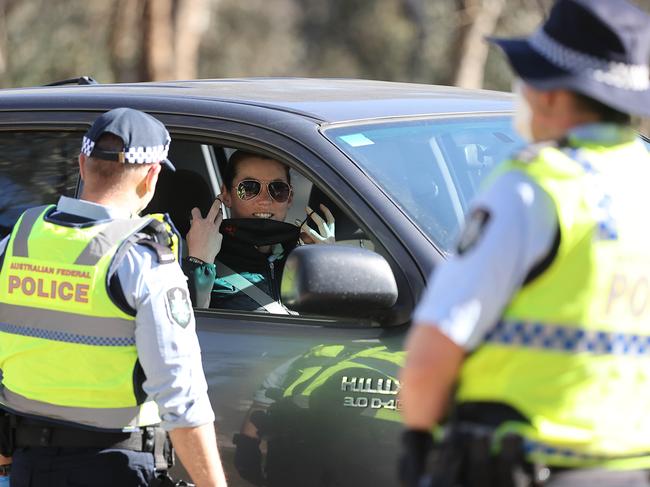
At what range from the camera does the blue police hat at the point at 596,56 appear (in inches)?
78.7

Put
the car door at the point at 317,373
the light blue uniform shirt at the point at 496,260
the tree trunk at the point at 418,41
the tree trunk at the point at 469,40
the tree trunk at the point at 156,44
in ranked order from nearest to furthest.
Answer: the light blue uniform shirt at the point at 496,260 < the car door at the point at 317,373 < the tree trunk at the point at 156,44 < the tree trunk at the point at 469,40 < the tree trunk at the point at 418,41

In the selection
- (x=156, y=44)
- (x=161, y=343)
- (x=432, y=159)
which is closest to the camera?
(x=161, y=343)

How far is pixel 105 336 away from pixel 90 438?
0.26 meters

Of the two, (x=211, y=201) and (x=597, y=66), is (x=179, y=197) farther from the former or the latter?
(x=597, y=66)

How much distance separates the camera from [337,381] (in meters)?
3.02

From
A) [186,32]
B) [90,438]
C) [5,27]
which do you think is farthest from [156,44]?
[90,438]

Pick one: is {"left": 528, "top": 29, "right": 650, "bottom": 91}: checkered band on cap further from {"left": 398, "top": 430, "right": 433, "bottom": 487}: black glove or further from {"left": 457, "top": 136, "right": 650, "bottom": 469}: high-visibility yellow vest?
{"left": 398, "top": 430, "right": 433, "bottom": 487}: black glove

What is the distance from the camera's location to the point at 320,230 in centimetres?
388

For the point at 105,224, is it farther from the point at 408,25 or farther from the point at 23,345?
the point at 408,25

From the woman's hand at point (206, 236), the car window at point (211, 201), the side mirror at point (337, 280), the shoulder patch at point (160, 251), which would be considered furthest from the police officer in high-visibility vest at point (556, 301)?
the woman's hand at point (206, 236)

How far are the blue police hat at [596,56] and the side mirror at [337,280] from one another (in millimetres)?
812

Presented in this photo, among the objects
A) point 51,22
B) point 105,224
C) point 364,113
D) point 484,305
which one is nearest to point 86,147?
point 105,224

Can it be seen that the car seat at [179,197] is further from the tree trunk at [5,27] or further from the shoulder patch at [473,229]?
the tree trunk at [5,27]

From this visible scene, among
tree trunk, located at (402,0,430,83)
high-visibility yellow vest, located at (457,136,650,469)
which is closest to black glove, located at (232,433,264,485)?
high-visibility yellow vest, located at (457,136,650,469)
